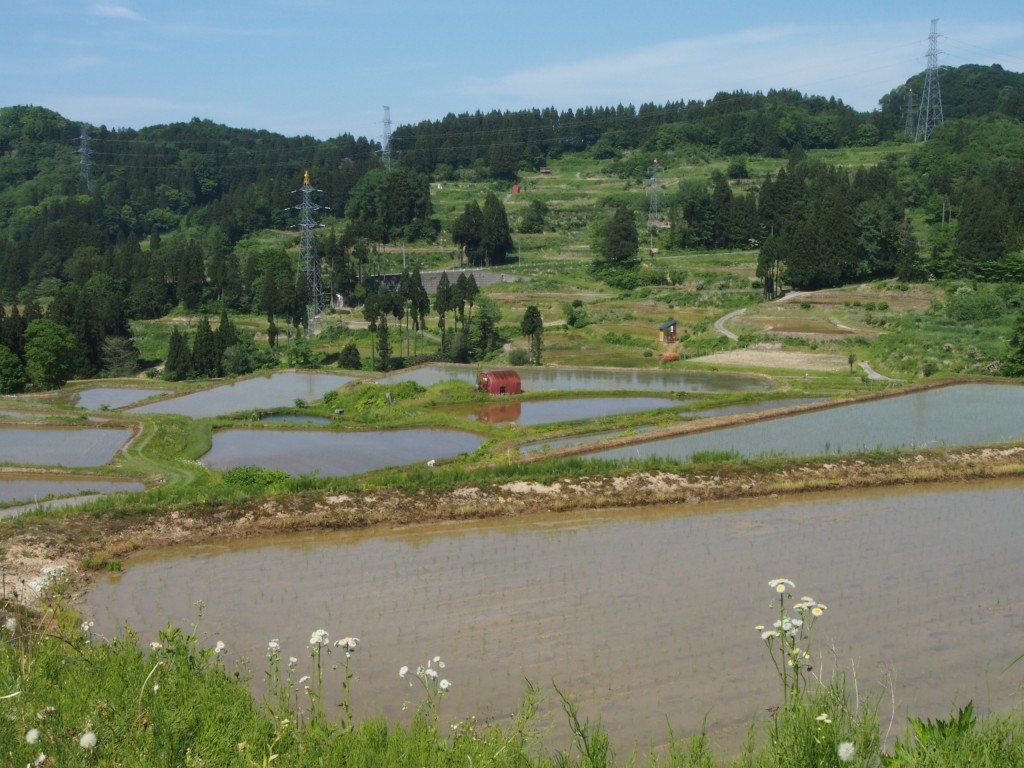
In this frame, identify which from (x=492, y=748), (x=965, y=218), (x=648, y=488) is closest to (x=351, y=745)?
(x=492, y=748)

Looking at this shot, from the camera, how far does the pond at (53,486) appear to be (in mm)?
18109

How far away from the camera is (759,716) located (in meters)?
7.88

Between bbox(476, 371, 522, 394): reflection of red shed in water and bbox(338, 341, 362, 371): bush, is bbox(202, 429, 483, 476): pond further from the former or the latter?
bbox(338, 341, 362, 371): bush

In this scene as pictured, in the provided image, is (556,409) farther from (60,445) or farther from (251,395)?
(60,445)

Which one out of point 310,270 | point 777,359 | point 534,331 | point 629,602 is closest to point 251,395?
point 534,331

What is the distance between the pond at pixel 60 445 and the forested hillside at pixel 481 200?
1794 centimetres

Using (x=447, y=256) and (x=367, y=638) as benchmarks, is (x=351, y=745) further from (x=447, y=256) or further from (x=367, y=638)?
(x=447, y=256)

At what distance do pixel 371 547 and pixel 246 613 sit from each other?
2679 millimetres

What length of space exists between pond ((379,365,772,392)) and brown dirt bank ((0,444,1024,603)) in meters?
12.0

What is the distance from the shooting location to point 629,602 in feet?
34.4

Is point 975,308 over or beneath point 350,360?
over

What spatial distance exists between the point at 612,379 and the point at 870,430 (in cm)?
1232

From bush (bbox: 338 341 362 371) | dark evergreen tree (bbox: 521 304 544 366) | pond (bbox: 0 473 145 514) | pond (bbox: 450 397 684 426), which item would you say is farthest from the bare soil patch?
pond (bbox: 0 473 145 514)

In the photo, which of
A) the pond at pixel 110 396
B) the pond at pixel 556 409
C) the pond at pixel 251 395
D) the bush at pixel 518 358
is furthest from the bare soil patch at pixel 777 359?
the pond at pixel 110 396
